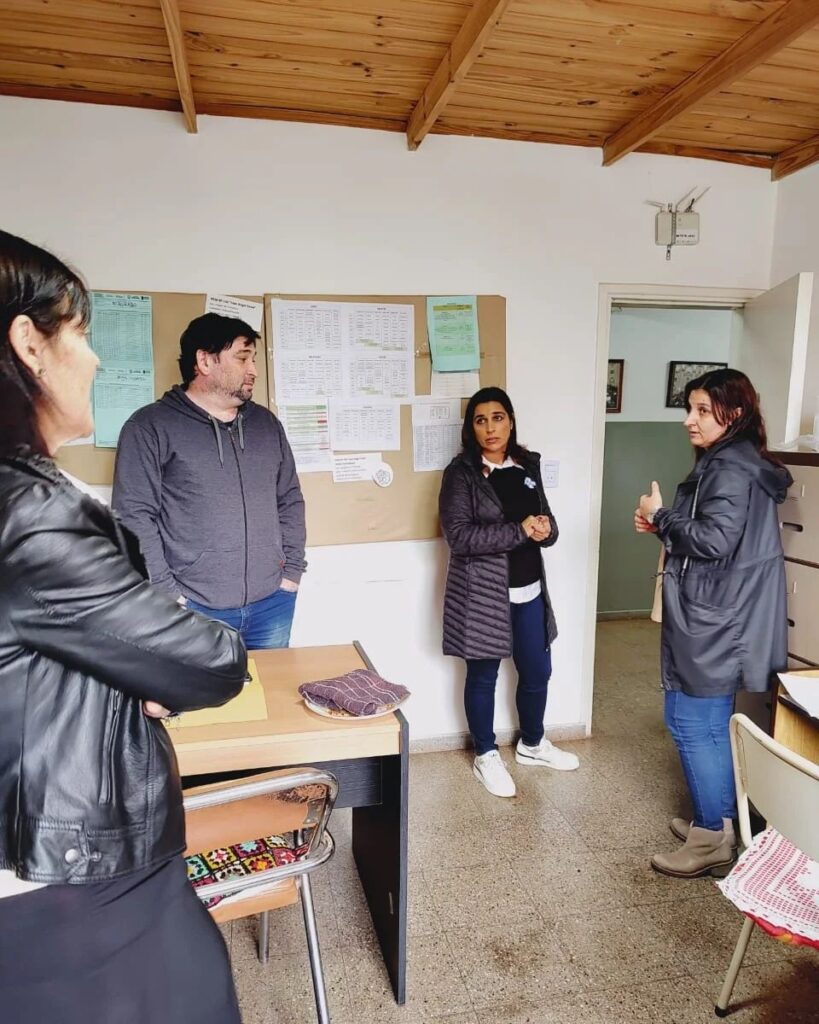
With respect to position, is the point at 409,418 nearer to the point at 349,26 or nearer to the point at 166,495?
the point at 166,495

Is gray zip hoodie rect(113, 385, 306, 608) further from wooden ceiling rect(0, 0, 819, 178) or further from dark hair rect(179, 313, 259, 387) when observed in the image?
wooden ceiling rect(0, 0, 819, 178)

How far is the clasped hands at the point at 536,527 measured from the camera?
8.40 feet

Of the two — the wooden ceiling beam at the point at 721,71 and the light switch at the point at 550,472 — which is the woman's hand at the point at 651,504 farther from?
the wooden ceiling beam at the point at 721,71

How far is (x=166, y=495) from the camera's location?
218 cm

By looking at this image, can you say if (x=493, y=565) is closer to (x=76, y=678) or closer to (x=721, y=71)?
(x=721, y=71)

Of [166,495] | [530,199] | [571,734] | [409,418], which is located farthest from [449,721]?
[530,199]

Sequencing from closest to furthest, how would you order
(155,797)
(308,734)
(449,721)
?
(155,797)
(308,734)
(449,721)

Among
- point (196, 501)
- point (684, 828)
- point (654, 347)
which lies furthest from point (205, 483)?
point (654, 347)

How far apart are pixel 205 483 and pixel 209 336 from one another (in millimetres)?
452

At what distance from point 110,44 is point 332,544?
1806 mm

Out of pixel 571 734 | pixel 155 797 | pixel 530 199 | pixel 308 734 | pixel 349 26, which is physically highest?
pixel 349 26

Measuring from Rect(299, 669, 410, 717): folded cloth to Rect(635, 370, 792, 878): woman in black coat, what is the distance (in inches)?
39.8

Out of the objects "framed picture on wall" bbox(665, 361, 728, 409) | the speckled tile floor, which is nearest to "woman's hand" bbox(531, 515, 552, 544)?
the speckled tile floor

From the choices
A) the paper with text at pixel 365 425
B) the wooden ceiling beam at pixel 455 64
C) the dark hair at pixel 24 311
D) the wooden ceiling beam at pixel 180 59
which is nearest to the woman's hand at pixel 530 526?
the paper with text at pixel 365 425
